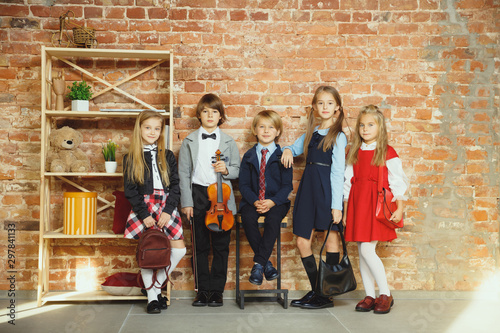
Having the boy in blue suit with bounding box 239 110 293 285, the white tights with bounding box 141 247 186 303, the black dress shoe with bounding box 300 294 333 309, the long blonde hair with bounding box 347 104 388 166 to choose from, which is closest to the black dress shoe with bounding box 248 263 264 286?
the boy in blue suit with bounding box 239 110 293 285

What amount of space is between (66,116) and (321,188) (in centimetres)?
200

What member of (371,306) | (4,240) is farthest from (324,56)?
(4,240)

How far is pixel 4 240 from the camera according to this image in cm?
348

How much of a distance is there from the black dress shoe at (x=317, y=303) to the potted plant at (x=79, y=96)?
2116mm

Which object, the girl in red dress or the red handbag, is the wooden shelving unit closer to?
the girl in red dress

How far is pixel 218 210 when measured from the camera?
3.11m

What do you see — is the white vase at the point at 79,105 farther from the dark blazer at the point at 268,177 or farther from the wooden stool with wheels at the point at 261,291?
the wooden stool with wheels at the point at 261,291

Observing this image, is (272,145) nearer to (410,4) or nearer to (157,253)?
(157,253)

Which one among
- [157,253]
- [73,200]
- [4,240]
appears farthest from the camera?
[4,240]

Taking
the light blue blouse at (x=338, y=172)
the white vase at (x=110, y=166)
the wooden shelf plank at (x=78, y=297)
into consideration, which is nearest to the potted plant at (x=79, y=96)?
the white vase at (x=110, y=166)

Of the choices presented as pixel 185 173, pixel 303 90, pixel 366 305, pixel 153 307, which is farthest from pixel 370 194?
pixel 153 307

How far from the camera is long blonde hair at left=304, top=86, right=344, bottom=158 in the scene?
10.5 feet

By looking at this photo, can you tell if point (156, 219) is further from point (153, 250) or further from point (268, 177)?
point (268, 177)

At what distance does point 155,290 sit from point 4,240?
129 cm
